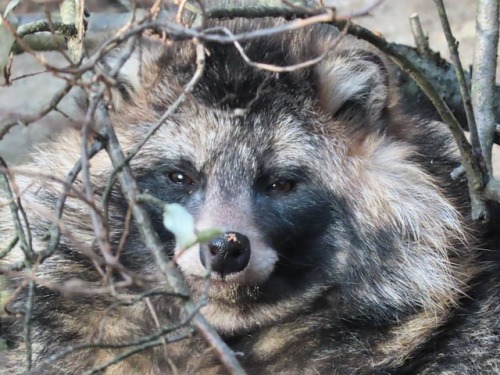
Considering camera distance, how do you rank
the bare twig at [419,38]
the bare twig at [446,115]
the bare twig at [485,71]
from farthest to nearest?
the bare twig at [419,38], the bare twig at [485,71], the bare twig at [446,115]

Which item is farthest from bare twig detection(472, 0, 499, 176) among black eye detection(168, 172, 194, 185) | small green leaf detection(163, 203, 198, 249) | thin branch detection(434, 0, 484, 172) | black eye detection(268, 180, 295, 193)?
small green leaf detection(163, 203, 198, 249)

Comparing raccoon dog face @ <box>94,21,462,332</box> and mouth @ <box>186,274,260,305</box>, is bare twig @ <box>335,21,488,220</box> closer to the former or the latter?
raccoon dog face @ <box>94,21,462,332</box>

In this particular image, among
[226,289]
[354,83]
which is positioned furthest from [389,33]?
[226,289]

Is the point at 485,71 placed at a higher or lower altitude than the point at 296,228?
higher

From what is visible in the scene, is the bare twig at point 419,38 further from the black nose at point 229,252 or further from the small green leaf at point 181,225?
the small green leaf at point 181,225

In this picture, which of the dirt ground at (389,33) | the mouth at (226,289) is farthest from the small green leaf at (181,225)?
the dirt ground at (389,33)

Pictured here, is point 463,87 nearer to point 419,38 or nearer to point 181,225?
point 181,225
